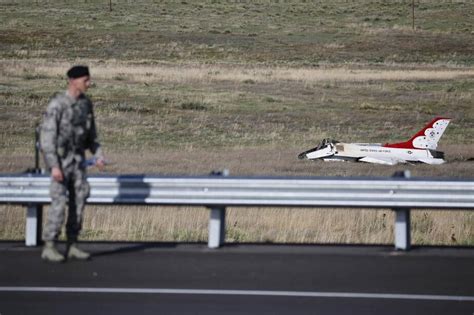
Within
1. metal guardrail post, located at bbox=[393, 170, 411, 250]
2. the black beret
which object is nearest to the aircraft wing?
metal guardrail post, located at bbox=[393, 170, 411, 250]

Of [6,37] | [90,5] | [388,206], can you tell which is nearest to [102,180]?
[388,206]

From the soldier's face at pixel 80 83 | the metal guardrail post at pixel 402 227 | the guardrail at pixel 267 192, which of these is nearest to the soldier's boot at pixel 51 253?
the guardrail at pixel 267 192

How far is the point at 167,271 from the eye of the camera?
32.3 feet

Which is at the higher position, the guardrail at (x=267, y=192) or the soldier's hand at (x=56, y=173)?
the soldier's hand at (x=56, y=173)

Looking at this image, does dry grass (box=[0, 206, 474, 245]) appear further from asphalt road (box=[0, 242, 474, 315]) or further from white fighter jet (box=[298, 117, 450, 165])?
white fighter jet (box=[298, 117, 450, 165])

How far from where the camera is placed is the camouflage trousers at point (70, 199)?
9.71 m

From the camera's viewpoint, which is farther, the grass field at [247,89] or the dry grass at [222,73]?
the dry grass at [222,73]

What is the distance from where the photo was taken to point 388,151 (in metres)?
28.3

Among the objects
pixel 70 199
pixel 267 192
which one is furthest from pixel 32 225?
pixel 267 192

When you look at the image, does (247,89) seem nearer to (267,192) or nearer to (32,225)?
(32,225)

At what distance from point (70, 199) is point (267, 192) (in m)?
1.82

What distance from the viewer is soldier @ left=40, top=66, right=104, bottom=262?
951cm

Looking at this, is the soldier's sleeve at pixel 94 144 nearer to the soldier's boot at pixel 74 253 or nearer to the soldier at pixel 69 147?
the soldier at pixel 69 147

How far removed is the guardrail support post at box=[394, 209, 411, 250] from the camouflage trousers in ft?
9.58
